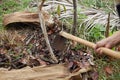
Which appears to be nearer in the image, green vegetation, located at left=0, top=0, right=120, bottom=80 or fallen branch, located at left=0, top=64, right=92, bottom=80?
fallen branch, located at left=0, top=64, right=92, bottom=80

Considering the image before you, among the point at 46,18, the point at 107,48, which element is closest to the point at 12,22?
the point at 46,18

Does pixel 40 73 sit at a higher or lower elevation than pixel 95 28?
lower

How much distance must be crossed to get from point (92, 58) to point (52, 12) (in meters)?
1.36

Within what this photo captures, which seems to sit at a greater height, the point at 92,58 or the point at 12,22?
the point at 12,22

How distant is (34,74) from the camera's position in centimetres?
340

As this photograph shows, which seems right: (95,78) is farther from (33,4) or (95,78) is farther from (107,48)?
(33,4)

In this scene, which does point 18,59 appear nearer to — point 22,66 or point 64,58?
point 22,66

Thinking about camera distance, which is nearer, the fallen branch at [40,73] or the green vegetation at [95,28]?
the fallen branch at [40,73]

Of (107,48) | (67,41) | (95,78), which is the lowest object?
(95,78)

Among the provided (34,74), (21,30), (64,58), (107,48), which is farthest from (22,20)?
(107,48)

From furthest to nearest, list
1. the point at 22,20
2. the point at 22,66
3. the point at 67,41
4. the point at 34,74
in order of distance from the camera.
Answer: the point at 22,20 → the point at 67,41 → the point at 22,66 → the point at 34,74

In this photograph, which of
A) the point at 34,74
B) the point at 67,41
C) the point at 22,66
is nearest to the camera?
the point at 34,74

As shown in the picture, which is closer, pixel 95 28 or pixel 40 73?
pixel 40 73

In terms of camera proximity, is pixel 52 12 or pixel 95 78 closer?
pixel 95 78
